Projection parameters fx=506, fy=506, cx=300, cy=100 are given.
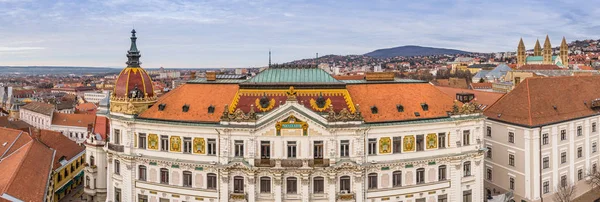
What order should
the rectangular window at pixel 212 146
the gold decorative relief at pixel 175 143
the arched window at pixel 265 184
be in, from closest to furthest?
the arched window at pixel 265 184, the rectangular window at pixel 212 146, the gold decorative relief at pixel 175 143

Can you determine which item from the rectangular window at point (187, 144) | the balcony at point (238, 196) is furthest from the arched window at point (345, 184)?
the rectangular window at point (187, 144)

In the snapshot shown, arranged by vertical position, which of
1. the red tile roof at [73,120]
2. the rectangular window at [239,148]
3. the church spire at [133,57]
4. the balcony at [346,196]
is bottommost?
the balcony at [346,196]

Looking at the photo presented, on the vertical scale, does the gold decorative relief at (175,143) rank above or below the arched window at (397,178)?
above

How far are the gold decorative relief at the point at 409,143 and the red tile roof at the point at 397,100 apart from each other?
1.99 metres

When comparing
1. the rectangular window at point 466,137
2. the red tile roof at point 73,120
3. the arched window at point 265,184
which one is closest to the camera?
the arched window at point 265,184

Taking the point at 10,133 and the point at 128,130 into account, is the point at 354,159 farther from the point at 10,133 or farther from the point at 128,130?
the point at 10,133

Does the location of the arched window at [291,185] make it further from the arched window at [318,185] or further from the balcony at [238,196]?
the balcony at [238,196]

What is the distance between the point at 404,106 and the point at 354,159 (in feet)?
27.4

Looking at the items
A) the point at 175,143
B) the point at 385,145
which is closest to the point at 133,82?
the point at 175,143

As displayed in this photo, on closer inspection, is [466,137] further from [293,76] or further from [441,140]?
[293,76]

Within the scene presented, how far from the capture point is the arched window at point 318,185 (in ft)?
168

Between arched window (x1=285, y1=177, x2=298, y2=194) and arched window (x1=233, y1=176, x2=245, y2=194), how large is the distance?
4637 mm

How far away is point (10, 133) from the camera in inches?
2837

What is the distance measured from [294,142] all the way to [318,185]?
5.21 metres
